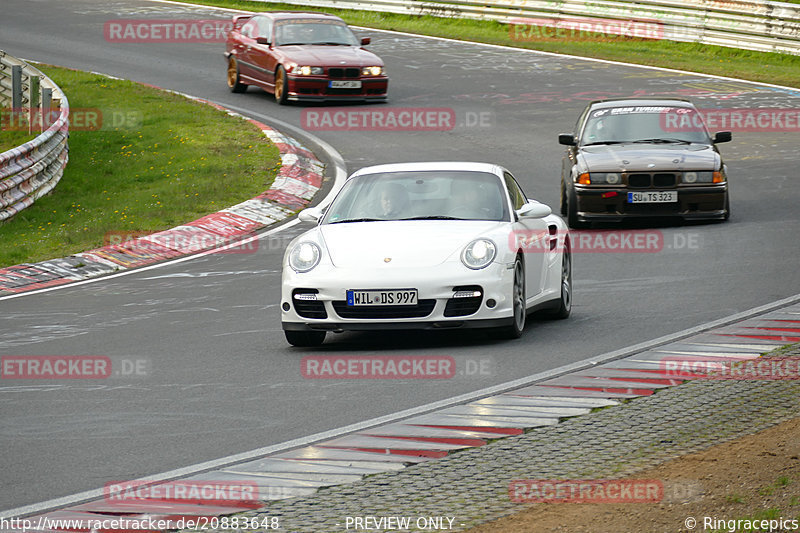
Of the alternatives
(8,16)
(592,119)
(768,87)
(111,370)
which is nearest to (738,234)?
(592,119)

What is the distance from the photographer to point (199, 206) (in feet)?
62.4

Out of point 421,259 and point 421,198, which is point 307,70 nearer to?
point 421,198

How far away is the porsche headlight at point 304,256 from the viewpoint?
10.6 metres

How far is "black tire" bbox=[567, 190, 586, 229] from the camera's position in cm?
1716

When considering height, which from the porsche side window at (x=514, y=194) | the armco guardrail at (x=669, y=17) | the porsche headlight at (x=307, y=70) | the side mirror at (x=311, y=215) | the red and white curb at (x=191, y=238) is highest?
the porsche side window at (x=514, y=194)

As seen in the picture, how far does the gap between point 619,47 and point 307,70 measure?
455 inches

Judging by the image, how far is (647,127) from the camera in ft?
59.2

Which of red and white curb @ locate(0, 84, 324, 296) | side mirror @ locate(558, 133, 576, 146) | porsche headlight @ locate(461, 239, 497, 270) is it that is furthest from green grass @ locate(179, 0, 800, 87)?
porsche headlight @ locate(461, 239, 497, 270)

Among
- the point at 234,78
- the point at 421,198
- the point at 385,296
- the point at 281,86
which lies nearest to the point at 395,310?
the point at 385,296

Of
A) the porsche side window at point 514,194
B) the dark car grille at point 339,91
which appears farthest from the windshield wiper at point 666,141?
the dark car grille at point 339,91

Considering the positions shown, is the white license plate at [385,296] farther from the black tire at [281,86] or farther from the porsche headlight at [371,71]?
the black tire at [281,86]

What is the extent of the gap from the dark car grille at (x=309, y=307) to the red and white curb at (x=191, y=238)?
16.5 feet

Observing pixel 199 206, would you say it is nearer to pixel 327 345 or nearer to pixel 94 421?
pixel 327 345

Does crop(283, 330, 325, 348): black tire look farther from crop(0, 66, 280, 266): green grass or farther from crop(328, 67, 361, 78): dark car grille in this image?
crop(328, 67, 361, 78): dark car grille
